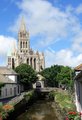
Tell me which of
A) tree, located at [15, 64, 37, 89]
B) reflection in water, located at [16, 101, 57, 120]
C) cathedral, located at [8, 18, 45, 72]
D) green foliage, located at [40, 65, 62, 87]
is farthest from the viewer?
cathedral, located at [8, 18, 45, 72]

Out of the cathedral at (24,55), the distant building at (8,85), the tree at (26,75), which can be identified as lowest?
the distant building at (8,85)

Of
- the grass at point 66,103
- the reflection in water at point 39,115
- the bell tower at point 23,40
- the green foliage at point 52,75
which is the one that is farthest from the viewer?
the bell tower at point 23,40

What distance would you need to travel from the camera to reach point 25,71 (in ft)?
319

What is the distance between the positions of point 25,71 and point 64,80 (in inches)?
562

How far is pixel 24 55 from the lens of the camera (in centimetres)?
17025

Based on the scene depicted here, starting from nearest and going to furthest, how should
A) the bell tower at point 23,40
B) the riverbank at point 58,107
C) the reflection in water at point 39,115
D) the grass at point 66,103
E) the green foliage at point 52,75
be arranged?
the grass at point 66,103 → the riverbank at point 58,107 → the reflection in water at point 39,115 → the green foliage at point 52,75 → the bell tower at point 23,40

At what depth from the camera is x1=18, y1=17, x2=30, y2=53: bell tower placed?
179 m

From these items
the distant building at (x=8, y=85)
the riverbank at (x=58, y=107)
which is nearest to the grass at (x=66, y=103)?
the riverbank at (x=58, y=107)

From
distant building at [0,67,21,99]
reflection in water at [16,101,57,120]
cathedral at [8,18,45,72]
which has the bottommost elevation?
reflection in water at [16,101,57,120]

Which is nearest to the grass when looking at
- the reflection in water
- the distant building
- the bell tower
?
the reflection in water

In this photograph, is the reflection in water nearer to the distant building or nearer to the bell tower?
the distant building

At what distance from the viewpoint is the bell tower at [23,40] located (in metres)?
179

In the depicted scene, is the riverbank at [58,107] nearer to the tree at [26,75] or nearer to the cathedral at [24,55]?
the tree at [26,75]

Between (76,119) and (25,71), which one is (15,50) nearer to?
(25,71)
